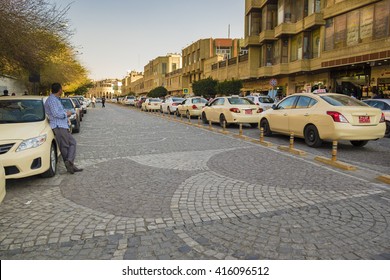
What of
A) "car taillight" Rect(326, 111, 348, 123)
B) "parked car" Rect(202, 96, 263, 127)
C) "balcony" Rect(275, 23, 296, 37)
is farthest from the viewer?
"balcony" Rect(275, 23, 296, 37)

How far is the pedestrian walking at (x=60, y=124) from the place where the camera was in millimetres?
6328

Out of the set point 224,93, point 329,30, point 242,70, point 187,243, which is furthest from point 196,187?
point 242,70

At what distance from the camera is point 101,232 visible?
377cm

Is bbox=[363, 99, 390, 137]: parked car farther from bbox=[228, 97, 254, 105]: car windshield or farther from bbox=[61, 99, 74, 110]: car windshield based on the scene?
bbox=[61, 99, 74, 110]: car windshield

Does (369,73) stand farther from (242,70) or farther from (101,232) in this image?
(101,232)

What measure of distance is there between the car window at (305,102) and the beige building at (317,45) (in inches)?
556

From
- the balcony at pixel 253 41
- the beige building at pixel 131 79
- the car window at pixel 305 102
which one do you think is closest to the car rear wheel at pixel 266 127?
the car window at pixel 305 102

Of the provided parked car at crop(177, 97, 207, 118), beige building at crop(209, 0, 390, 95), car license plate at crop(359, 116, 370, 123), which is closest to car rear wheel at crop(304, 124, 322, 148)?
car license plate at crop(359, 116, 370, 123)

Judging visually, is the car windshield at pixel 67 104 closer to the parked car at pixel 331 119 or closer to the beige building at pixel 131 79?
the parked car at pixel 331 119

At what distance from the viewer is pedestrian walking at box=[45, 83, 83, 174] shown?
20.8 ft

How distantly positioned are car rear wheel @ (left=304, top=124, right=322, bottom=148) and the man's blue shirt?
275 inches

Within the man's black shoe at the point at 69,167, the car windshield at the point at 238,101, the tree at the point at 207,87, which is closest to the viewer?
the man's black shoe at the point at 69,167

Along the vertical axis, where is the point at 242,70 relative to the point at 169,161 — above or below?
above
